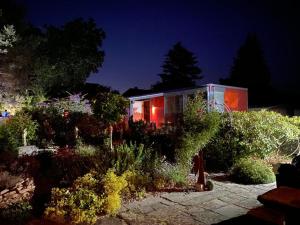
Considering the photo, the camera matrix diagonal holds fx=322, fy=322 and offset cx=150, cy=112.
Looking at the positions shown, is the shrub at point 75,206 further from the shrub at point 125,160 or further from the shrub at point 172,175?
the shrub at point 172,175

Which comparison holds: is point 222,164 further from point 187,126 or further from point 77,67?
point 77,67

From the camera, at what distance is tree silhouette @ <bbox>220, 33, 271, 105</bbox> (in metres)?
37.4

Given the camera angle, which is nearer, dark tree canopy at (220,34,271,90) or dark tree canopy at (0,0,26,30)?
dark tree canopy at (0,0,26,30)

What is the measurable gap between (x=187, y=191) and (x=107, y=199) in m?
2.18

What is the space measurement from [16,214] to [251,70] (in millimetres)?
36820

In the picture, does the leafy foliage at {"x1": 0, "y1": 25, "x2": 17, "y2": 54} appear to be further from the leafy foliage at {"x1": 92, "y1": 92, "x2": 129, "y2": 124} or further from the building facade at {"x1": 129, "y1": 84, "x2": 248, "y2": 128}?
the leafy foliage at {"x1": 92, "y1": 92, "x2": 129, "y2": 124}

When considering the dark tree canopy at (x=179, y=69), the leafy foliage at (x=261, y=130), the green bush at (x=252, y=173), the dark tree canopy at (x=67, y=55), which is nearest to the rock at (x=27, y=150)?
the green bush at (x=252, y=173)

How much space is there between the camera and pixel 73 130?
1410 centimetres

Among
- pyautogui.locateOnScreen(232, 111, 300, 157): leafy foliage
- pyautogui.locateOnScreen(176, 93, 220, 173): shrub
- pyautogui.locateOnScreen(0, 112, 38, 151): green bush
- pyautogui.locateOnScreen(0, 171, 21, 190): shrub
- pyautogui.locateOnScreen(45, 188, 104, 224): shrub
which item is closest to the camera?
pyautogui.locateOnScreen(45, 188, 104, 224): shrub

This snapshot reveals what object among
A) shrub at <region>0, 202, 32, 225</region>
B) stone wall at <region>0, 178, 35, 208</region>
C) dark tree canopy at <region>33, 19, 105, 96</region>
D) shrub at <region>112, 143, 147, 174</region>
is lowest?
shrub at <region>0, 202, 32, 225</region>

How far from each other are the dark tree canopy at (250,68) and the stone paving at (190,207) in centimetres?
3149

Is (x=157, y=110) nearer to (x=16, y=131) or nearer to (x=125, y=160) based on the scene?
(x=16, y=131)

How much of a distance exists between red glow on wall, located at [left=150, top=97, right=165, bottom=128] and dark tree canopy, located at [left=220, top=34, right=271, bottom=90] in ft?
59.2

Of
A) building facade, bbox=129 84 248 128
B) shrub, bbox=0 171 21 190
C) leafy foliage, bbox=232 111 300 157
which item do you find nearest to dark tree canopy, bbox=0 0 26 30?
building facade, bbox=129 84 248 128
